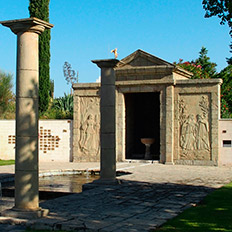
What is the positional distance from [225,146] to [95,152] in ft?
17.9

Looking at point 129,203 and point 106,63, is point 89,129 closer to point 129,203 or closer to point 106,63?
point 106,63

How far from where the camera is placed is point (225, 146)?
17266 mm

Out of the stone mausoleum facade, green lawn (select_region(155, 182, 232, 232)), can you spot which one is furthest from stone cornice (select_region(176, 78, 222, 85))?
green lawn (select_region(155, 182, 232, 232))

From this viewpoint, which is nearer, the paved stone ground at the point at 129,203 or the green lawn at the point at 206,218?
the green lawn at the point at 206,218

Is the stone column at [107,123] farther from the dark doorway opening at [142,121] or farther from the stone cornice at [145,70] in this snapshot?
the dark doorway opening at [142,121]

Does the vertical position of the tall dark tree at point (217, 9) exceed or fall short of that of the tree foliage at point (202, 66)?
it falls short

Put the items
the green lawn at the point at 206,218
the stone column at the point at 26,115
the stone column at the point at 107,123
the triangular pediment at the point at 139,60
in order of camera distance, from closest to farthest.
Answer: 1. the green lawn at the point at 206,218
2. the stone column at the point at 26,115
3. the stone column at the point at 107,123
4. the triangular pediment at the point at 139,60

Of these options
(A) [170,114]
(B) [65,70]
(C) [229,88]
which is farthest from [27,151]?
(B) [65,70]

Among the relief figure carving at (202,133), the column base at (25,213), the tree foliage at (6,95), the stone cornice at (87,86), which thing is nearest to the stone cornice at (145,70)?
the stone cornice at (87,86)

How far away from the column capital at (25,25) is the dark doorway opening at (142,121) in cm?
1287

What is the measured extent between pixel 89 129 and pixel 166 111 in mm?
3511

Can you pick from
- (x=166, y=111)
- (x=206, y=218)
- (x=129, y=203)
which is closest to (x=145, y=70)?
(x=166, y=111)

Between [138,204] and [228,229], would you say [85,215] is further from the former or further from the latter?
[228,229]

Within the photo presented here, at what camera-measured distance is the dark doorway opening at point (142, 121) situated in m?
20.7
